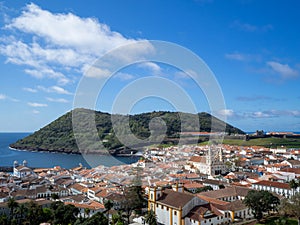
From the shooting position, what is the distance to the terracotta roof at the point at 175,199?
1254 cm

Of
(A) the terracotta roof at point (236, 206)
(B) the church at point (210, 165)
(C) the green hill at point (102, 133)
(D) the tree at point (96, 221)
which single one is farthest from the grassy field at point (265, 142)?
(D) the tree at point (96, 221)

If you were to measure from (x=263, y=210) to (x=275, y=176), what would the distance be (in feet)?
36.0

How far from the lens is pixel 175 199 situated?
13.0 m

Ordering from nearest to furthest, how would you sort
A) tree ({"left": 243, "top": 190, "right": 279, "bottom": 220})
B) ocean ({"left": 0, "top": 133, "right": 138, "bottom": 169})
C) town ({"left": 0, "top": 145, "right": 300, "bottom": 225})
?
town ({"left": 0, "top": 145, "right": 300, "bottom": 225}) < tree ({"left": 243, "top": 190, "right": 279, "bottom": 220}) < ocean ({"left": 0, "top": 133, "right": 138, "bottom": 169})

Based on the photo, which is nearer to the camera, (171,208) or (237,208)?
(171,208)

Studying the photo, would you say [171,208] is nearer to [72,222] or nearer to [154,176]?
[72,222]

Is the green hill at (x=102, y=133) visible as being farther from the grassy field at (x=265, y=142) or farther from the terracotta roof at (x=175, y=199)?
the terracotta roof at (x=175, y=199)

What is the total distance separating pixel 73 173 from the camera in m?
29.7

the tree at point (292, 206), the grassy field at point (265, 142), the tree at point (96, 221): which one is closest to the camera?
the tree at point (96, 221)

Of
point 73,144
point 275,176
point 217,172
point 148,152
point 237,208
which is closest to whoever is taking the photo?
point 237,208

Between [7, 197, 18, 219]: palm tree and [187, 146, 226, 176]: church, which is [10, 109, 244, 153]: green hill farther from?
[7, 197, 18, 219]: palm tree

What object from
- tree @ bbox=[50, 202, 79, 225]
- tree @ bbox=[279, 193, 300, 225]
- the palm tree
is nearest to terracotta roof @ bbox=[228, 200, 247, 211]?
tree @ bbox=[279, 193, 300, 225]

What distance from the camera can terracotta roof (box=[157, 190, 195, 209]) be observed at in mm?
12539

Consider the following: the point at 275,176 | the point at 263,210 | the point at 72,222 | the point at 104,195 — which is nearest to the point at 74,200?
the point at 104,195
